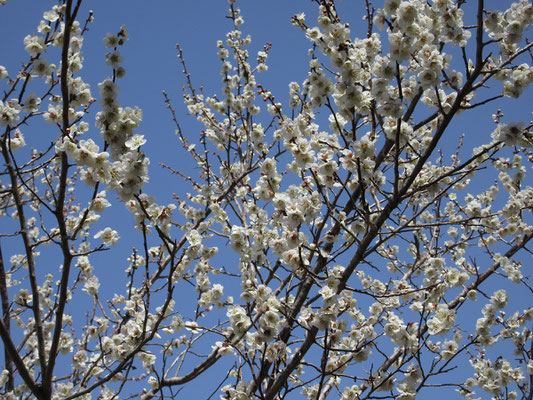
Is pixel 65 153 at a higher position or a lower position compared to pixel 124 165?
higher

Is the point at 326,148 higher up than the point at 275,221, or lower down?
higher up

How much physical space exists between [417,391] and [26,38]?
436cm

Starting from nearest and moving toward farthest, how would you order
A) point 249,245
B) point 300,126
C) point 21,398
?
1. point 300,126
2. point 249,245
3. point 21,398

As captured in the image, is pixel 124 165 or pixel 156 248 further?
pixel 156 248

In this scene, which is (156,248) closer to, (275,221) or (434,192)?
(275,221)

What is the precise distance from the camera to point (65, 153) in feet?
8.84

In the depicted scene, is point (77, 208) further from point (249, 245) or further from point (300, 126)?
point (300, 126)

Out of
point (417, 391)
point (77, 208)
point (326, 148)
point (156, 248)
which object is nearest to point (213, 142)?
point (156, 248)

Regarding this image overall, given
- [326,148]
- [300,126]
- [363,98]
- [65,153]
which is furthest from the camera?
[300,126]

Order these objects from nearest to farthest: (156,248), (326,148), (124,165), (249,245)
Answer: (124,165)
(326,148)
(249,245)
(156,248)

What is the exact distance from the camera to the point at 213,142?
7062 mm

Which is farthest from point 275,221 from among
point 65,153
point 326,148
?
point 65,153

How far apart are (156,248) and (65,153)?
3.36m

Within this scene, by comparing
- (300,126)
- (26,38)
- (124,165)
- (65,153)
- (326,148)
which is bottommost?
(124,165)
